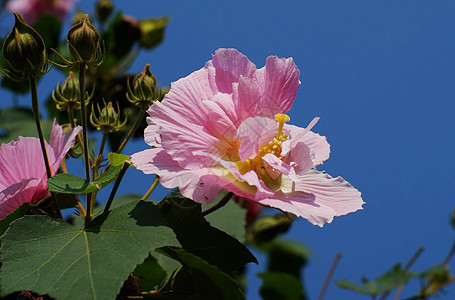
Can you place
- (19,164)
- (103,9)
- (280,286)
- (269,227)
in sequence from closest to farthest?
(19,164)
(280,286)
(269,227)
(103,9)

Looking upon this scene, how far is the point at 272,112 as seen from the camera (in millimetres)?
593

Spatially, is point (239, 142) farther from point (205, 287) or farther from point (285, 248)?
point (285, 248)

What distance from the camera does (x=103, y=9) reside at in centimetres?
159

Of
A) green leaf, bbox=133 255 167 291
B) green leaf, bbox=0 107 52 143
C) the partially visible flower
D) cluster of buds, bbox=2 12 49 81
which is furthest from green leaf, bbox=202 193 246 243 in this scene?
the partially visible flower

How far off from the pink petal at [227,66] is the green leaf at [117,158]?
0.13 m

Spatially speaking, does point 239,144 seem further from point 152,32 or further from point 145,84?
point 152,32

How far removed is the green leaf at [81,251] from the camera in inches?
18.2

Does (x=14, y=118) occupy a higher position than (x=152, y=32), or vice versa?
(x=152, y=32)

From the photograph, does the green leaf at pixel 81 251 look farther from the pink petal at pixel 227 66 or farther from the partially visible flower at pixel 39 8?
the partially visible flower at pixel 39 8

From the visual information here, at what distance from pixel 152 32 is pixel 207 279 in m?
1.25

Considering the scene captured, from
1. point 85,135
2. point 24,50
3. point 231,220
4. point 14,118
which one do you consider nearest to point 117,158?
point 85,135

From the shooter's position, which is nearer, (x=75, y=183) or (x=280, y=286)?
(x=75, y=183)

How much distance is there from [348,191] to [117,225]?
239 mm

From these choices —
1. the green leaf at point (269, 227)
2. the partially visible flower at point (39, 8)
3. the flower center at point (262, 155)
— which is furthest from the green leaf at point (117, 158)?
the partially visible flower at point (39, 8)
